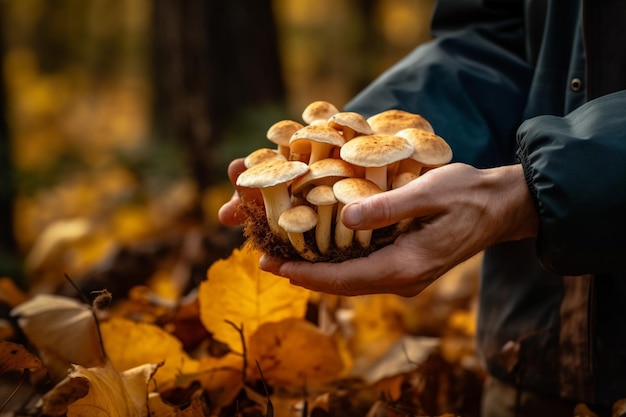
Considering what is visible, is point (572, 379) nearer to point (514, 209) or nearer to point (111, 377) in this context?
point (514, 209)

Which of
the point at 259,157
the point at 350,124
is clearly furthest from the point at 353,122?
the point at 259,157

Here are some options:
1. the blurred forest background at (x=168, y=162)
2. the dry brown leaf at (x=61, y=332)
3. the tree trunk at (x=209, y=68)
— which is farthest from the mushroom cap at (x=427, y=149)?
the tree trunk at (x=209, y=68)

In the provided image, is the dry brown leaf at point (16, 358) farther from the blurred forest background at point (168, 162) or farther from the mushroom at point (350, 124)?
the blurred forest background at point (168, 162)

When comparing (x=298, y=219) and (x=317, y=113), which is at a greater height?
(x=317, y=113)


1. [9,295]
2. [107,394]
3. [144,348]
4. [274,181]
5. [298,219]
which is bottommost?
[9,295]

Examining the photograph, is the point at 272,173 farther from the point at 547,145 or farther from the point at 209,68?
the point at 209,68

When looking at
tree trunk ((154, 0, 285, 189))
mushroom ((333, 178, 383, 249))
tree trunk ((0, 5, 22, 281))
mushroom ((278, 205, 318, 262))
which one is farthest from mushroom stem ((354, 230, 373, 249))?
tree trunk ((154, 0, 285, 189))

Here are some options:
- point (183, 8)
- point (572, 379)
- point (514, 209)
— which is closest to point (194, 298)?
point (514, 209)
